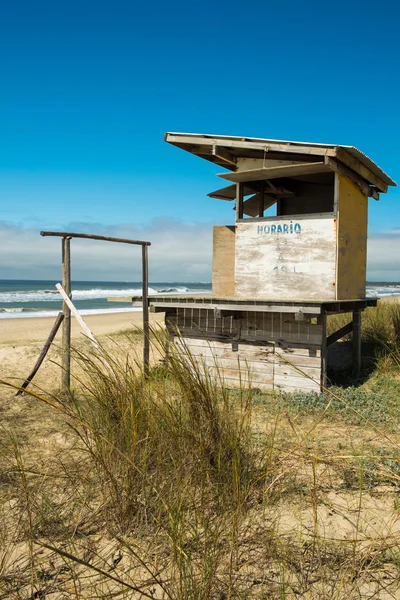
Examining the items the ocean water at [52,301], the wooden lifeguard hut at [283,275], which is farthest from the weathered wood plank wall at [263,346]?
the ocean water at [52,301]

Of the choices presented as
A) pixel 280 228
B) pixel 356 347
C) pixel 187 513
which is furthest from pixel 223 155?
pixel 187 513

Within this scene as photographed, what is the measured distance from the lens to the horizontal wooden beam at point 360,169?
729 centimetres

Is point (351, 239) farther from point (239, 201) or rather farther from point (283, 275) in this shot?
point (239, 201)

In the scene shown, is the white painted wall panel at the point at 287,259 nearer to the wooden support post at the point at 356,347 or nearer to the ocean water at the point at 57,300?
the wooden support post at the point at 356,347

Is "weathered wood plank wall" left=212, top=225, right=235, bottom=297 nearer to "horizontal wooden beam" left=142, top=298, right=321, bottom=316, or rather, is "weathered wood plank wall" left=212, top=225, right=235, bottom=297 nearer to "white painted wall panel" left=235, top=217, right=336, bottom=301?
"white painted wall panel" left=235, top=217, right=336, bottom=301

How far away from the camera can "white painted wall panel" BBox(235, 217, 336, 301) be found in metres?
7.50

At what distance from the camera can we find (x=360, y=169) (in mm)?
8078

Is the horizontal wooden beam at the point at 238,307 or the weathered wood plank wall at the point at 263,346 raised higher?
the horizontal wooden beam at the point at 238,307

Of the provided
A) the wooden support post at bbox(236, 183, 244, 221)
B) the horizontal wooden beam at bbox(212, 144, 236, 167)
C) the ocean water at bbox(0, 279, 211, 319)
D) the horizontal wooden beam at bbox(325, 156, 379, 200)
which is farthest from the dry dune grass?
the ocean water at bbox(0, 279, 211, 319)

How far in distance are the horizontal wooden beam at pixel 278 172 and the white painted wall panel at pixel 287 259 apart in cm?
76

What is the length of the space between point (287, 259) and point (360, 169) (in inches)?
79.6

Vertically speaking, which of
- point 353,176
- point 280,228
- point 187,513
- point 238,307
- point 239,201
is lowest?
point 187,513

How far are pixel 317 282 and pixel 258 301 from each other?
115 cm

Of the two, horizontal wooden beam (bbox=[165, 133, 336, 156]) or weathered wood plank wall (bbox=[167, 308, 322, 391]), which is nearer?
weathered wood plank wall (bbox=[167, 308, 322, 391])
